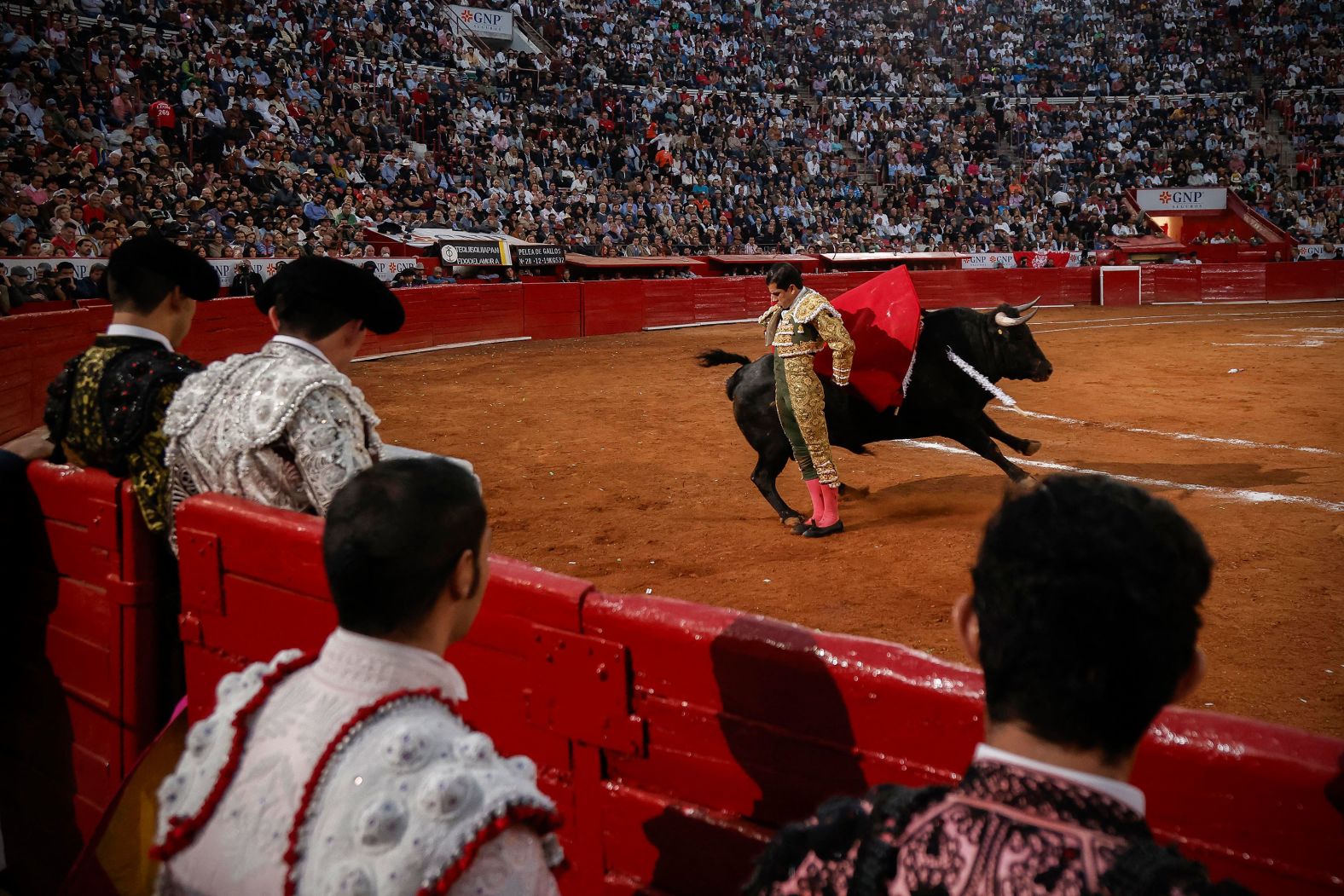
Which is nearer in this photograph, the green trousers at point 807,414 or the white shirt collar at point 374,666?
the white shirt collar at point 374,666

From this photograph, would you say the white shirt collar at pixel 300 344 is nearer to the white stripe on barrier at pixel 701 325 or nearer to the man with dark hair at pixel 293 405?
the man with dark hair at pixel 293 405

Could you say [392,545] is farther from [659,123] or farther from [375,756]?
[659,123]

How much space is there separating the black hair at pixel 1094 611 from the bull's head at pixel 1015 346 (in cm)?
609

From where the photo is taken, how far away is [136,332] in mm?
2777

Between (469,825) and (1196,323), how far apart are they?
19675 mm

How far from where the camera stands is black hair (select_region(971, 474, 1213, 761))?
99cm

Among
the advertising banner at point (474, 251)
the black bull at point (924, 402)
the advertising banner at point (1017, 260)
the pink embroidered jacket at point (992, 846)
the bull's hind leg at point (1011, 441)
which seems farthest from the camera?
the advertising banner at point (1017, 260)

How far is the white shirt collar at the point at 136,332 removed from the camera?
2.76 meters

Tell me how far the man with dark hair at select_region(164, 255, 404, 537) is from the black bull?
4039 millimetres

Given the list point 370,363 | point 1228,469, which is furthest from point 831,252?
point 1228,469

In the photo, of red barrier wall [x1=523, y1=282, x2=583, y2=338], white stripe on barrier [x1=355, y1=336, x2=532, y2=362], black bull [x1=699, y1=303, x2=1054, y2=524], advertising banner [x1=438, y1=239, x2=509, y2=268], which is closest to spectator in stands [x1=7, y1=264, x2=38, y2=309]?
white stripe on barrier [x1=355, y1=336, x2=532, y2=362]

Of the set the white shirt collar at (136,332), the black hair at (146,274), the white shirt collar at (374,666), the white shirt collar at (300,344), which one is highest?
the black hair at (146,274)

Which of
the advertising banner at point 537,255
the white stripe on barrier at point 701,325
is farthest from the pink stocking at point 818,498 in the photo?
the advertising banner at point 537,255

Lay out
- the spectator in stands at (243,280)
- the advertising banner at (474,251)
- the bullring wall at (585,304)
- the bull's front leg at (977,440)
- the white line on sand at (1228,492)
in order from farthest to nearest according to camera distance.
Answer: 1. the advertising banner at (474,251)
2. the spectator in stands at (243,280)
3. the bullring wall at (585,304)
4. the bull's front leg at (977,440)
5. the white line on sand at (1228,492)
